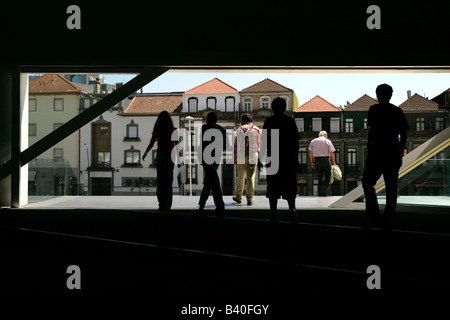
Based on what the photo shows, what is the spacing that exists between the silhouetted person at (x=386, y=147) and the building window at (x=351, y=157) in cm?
4984

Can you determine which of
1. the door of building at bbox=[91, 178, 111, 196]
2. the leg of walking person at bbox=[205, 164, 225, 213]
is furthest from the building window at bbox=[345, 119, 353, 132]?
the leg of walking person at bbox=[205, 164, 225, 213]

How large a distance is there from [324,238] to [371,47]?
15.0ft

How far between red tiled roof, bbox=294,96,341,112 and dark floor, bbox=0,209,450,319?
4840cm

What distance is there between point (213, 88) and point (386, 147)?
2024 inches

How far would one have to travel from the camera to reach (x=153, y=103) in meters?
58.8

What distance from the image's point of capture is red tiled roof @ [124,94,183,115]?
57531mm

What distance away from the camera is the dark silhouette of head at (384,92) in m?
5.18

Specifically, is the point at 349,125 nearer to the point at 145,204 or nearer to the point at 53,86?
the point at 53,86

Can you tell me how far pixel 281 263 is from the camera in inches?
138

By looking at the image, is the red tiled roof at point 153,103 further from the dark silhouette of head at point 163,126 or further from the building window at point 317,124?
the dark silhouette of head at point 163,126

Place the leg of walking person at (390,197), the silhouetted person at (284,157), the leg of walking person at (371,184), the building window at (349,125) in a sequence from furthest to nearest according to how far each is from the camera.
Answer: the building window at (349,125), the silhouetted person at (284,157), the leg of walking person at (371,184), the leg of walking person at (390,197)

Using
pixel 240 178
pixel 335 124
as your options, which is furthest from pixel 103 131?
pixel 240 178

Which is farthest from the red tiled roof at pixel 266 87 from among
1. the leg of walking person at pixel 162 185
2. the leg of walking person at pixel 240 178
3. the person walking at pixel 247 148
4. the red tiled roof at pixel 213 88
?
the leg of walking person at pixel 162 185

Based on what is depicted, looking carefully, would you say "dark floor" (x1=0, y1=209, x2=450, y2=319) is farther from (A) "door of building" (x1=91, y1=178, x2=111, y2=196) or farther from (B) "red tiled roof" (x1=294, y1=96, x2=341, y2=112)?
(A) "door of building" (x1=91, y1=178, x2=111, y2=196)
